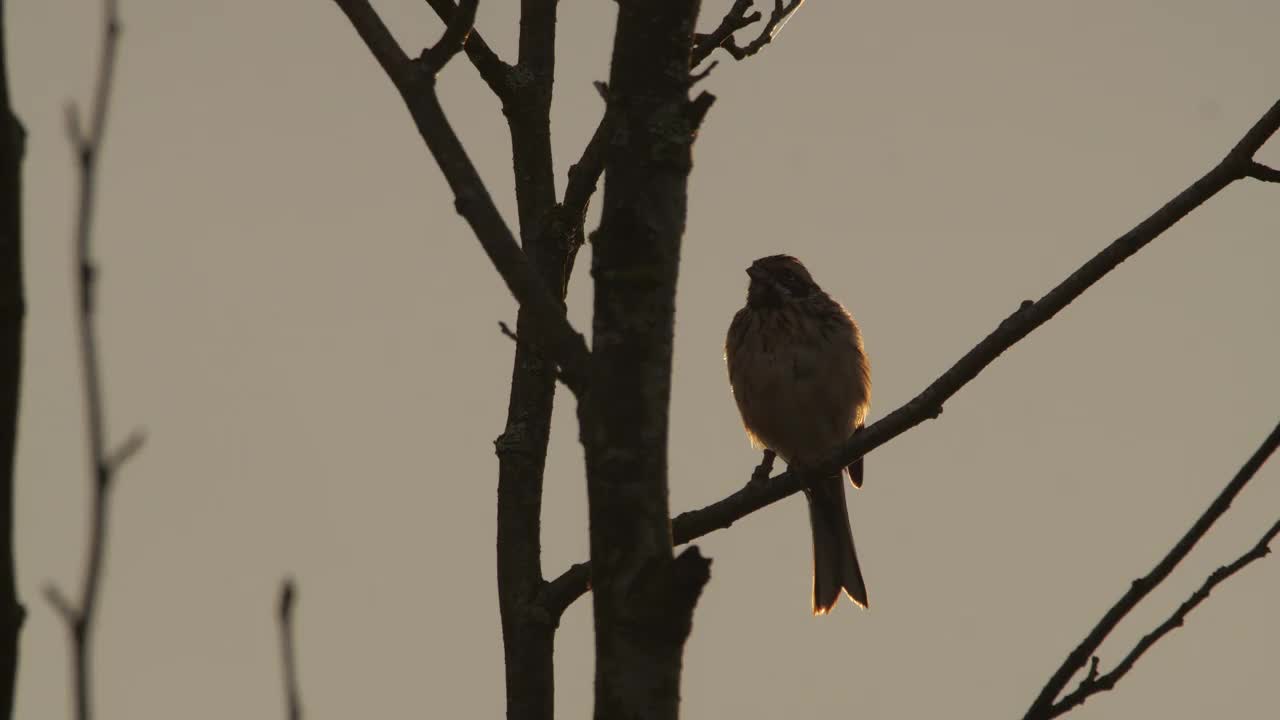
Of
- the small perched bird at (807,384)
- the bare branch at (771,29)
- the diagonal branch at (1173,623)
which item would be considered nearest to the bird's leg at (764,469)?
the small perched bird at (807,384)

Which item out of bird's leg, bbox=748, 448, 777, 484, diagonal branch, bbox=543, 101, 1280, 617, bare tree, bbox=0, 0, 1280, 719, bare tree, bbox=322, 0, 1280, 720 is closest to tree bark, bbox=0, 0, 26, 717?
bare tree, bbox=0, 0, 1280, 719

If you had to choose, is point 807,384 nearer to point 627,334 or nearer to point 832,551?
point 832,551

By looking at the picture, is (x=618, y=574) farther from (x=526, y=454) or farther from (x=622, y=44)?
(x=526, y=454)

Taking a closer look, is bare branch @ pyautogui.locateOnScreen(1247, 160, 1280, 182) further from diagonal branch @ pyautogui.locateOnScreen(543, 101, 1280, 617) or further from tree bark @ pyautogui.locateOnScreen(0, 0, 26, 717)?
tree bark @ pyautogui.locateOnScreen(0, 0, 26, 717)

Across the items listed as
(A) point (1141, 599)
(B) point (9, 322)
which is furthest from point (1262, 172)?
(B) point (9, 322)

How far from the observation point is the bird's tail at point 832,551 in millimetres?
7852

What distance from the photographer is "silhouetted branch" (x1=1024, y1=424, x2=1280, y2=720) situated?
236cm

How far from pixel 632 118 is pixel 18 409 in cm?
107

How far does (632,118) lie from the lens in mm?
2438

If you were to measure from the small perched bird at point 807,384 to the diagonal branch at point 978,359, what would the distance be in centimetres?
290

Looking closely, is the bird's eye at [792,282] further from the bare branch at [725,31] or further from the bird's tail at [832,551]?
the bare branch at [725,31]

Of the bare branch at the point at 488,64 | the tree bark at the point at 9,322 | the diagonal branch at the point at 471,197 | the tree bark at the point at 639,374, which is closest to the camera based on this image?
the tree bark at the point at 9,322

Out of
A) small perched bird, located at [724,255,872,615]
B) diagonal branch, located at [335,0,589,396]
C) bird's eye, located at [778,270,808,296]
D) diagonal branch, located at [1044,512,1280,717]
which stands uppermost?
bird's eye, located at [778,270,808,296]

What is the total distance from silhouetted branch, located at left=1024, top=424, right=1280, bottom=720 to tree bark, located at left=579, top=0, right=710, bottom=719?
605 millimetres
